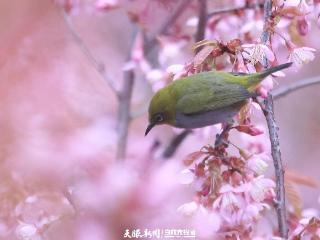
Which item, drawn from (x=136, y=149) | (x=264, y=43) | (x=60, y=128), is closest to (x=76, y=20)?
(x=136, y=149)

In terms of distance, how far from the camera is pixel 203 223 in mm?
1198

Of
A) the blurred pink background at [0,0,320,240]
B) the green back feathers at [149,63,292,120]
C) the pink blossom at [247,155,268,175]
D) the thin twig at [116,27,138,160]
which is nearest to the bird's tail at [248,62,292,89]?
the green back feathers at [149,63,292,120]

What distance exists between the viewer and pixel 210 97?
1329 millimetres

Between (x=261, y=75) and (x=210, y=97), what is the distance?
0.14 m

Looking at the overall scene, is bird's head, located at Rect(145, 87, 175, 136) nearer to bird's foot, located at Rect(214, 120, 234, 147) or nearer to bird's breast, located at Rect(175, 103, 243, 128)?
bird's breast, located at Rect(175, 103, 243, 128)

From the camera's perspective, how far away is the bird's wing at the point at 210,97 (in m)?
1.30

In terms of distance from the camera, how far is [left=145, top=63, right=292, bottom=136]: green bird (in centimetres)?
128

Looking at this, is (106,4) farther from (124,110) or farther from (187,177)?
(187,177)

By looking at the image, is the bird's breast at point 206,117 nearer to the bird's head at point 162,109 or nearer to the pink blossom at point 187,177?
the bird's head at point 162,109

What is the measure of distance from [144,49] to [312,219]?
782 millimetres

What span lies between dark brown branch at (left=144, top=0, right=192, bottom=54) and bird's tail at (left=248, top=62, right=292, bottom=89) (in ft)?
1.71

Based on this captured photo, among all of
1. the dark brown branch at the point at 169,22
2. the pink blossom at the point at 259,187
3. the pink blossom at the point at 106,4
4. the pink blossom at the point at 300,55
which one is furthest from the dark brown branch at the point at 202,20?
the pink blossom at the point at 259,187

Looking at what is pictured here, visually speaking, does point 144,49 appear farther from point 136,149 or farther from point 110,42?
point 110,42

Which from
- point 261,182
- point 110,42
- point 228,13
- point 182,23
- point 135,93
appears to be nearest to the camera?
point 261,182
